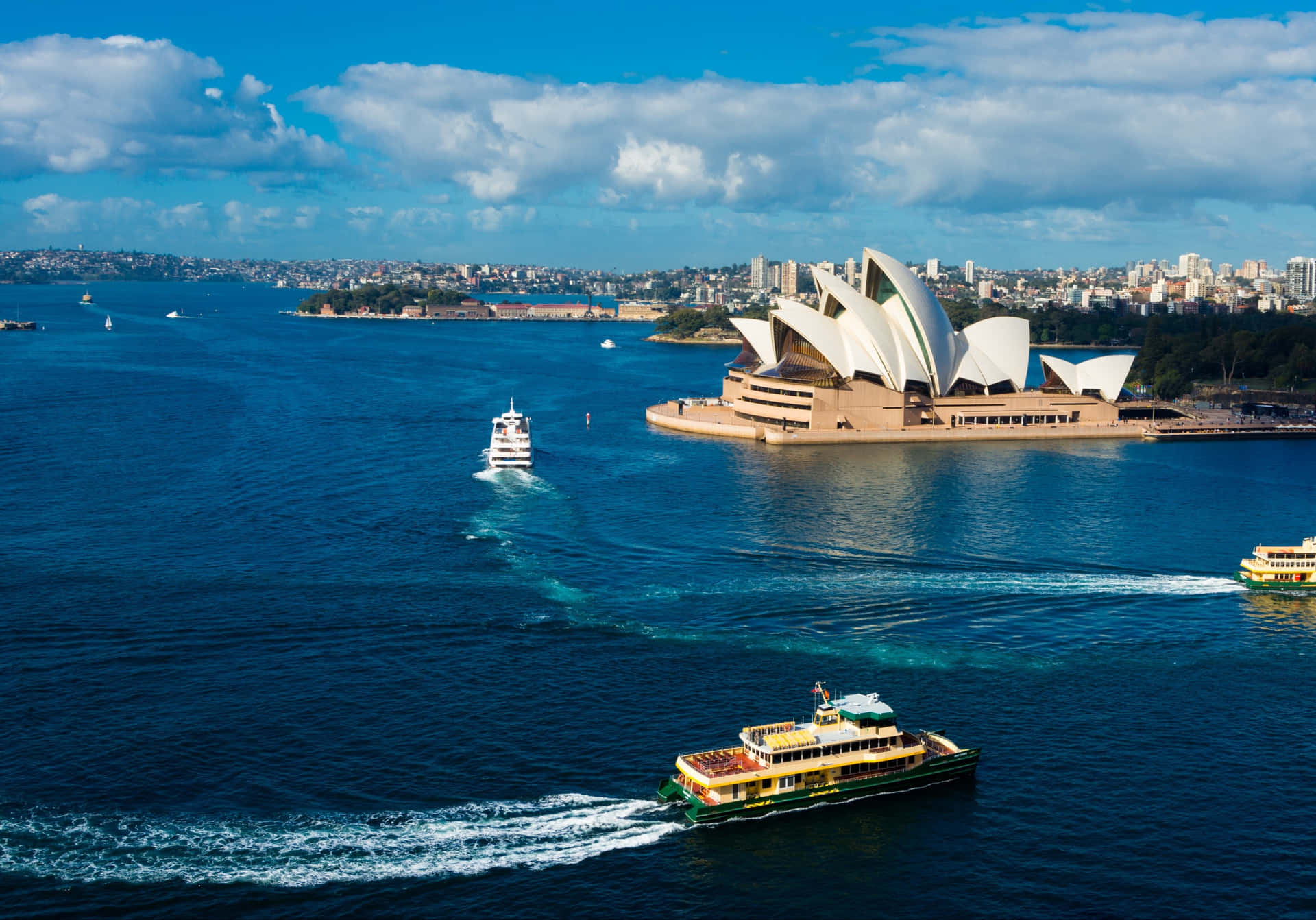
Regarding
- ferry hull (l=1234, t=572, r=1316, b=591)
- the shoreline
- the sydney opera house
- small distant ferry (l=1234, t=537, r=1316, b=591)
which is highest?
the shoreline

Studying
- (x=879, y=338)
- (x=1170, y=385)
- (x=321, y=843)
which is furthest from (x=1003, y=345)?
(x=321, y=843)

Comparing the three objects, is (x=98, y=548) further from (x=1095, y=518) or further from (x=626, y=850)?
(x=1095, y=518)

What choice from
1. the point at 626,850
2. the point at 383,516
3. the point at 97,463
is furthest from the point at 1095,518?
the point at 97,463

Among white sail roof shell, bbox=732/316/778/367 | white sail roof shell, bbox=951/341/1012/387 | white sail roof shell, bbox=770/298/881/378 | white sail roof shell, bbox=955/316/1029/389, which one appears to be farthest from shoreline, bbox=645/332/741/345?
white sail roof shell, bbox=770/298/881/378

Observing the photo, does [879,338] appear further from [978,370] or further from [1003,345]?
[1003,345]

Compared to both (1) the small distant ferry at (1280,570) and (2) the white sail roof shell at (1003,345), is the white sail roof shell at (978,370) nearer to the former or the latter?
(2) the white sail roof shell at (1003,345)

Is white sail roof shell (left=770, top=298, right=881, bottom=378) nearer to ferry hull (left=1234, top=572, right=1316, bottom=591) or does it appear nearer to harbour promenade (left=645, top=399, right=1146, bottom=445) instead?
harbour promenade (left=645, top=399, right=1146, bottom=445)

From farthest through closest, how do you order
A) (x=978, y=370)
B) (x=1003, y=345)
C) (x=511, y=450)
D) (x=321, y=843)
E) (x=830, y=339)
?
(x=1003, y=345)
(x=978, y=370)
(x=830, y=339)
(x=511, y=450)
(x=321, y=843)

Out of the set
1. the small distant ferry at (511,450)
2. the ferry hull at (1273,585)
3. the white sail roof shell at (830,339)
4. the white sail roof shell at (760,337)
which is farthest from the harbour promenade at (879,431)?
the ferry hull at (1273,585)
